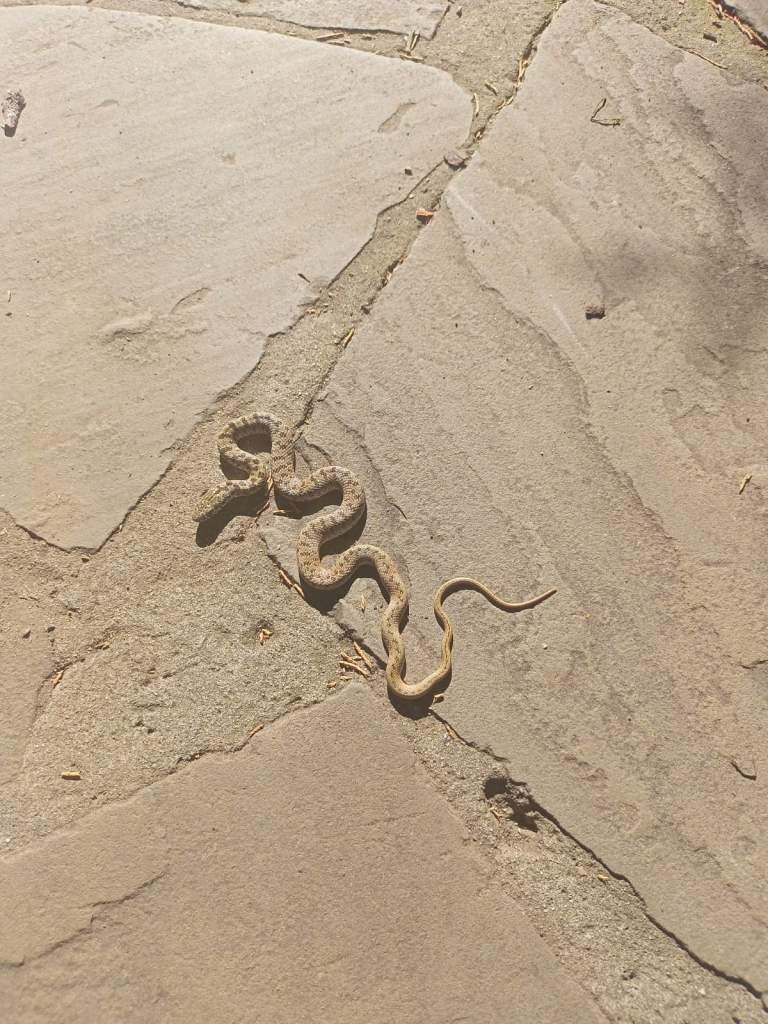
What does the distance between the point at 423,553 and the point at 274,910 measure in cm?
116

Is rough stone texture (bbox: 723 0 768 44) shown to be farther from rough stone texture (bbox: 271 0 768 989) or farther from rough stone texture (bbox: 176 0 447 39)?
rough stone texture (bbox: 176 0 447 39)

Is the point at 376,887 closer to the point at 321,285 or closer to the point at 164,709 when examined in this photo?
the point at 164,709

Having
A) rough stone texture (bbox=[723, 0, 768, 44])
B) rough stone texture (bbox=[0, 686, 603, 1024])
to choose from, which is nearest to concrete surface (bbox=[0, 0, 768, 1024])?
rough stone texture (bbox=[0, 686, 603, 1024])

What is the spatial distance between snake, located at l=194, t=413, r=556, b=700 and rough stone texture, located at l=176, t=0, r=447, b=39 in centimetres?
210

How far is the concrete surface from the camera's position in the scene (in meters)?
2.09

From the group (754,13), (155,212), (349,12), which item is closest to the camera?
(155,212)

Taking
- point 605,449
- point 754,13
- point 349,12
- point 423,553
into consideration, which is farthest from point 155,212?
point 754,13

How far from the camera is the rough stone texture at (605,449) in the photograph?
2.29 meters

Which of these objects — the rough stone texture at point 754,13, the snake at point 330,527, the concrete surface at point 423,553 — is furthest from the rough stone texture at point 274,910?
the rough stone texture at point 754,13

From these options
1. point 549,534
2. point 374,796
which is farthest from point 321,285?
Answer: point 374,796

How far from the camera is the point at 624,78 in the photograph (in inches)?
139

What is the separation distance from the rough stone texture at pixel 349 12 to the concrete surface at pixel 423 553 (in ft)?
0.27

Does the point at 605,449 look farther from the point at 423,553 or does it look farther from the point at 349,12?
the point at 349,12

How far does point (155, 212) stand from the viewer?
137 inches
